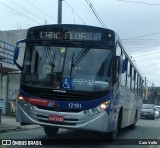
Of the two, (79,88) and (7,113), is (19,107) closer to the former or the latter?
(79,88)

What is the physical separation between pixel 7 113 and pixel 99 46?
18.8m

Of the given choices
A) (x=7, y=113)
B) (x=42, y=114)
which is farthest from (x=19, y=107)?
(x=7, y=113)

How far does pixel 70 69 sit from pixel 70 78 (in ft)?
0.86

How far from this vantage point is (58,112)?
38.9 feet

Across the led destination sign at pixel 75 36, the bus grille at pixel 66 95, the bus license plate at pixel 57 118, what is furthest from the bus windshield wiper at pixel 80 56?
the bus license plate at pixel 57 118

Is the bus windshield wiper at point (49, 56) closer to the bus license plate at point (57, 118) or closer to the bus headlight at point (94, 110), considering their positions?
the bus license plate at point (57, 118)

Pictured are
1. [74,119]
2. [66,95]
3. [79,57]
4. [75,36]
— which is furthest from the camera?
[75,36]

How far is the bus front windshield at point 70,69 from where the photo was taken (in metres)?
12.0

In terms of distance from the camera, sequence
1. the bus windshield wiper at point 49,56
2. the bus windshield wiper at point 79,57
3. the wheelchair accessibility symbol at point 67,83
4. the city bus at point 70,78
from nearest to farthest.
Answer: the city bus at point 70,78, the wheelchair accessibility symbol at point 67,83, the bus windshield wiper at point 79,57, the bus windshield wiper at point 49,56

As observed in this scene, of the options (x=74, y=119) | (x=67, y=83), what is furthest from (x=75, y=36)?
(x=74, y=119)

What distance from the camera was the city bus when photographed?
38.8ft

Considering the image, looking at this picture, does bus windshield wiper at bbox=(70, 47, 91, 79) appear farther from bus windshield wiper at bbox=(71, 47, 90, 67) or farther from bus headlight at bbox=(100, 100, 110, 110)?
bus headlight at bbox=(100, 100, 110, 110)

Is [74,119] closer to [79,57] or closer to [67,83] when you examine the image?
[67,83]

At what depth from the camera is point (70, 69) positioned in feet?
39.7
